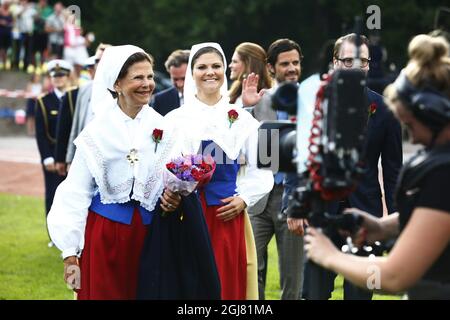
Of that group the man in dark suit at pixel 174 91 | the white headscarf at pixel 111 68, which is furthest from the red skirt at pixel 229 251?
the man in dark suit at pixel 174 91

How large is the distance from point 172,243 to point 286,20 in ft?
104

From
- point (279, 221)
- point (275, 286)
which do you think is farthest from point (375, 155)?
point (275, 286)

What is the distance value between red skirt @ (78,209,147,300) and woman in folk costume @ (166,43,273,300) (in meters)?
0.96

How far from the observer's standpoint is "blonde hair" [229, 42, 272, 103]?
8.49m

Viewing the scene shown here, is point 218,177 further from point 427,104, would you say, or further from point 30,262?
point 30,262

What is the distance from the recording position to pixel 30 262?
10.9 metres

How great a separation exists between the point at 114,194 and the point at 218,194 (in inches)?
44.6

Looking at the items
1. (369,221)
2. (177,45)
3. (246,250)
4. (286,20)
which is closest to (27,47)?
(177,45)

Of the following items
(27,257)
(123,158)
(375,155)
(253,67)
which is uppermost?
(253,67)

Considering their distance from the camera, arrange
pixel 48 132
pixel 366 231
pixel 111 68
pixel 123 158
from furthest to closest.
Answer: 1. pixel 48 132
2. pixel 111 68
3. pixel 123 158
4. pixel 366 231

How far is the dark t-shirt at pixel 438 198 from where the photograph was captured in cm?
371

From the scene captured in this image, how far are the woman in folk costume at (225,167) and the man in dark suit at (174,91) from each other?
2.59 m

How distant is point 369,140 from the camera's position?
669 cm
